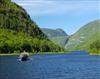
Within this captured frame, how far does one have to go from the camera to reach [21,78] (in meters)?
110

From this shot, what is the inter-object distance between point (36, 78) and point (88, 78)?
17.2 m

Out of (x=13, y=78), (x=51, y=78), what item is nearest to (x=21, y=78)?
(x=13, y=78)

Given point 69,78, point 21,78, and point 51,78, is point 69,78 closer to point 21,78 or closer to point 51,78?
point 51,78

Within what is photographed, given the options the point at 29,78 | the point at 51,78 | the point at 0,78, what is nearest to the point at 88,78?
the point at 51,78

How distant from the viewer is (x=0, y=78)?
4326 inches

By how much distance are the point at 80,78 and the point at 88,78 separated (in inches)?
124

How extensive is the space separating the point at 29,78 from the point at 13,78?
5442 mm

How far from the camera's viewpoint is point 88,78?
110 m

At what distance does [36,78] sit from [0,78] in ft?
39.1

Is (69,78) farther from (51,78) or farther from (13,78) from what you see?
(13,78)

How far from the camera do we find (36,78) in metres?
112

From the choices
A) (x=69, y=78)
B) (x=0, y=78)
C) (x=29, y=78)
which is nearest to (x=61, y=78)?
(x=69, y=78)

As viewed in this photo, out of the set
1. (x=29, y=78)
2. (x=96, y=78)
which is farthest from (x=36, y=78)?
(x=96, y=78)

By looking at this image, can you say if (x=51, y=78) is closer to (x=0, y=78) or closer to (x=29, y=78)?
(x=29, y=78)
